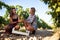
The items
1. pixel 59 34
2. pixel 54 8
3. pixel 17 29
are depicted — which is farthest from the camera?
pixel 54 8

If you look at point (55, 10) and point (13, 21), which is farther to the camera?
point (55, 10)

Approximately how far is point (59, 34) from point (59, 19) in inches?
97.5

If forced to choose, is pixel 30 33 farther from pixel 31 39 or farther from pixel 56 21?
pixel 56 21

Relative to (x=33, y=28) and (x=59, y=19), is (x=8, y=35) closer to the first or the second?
(x=33, y=28)

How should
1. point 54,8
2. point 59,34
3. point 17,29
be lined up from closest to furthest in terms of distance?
point 59,34 < point 17,29 < point 54,8

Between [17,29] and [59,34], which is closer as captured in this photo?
[59,34]

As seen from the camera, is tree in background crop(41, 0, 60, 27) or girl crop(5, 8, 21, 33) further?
tree in background crop(41, 0, 60, 27)

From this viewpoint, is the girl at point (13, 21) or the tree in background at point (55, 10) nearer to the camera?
the girl at point (13, 21)

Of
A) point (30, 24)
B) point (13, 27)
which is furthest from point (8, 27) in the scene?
point (30, 24)

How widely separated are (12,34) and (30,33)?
0.84 metres

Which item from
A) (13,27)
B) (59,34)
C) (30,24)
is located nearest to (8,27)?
(13,27)

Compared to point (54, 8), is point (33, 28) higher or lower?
lower

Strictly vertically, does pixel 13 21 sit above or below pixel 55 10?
below

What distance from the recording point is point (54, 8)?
1206cm
